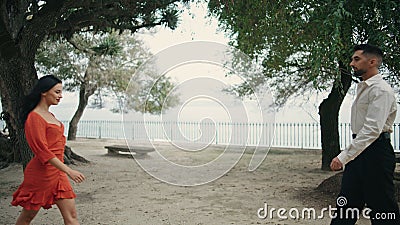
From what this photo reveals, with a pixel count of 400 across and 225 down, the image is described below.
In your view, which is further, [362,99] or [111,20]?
[111,20]

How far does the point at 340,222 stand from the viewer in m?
3.60

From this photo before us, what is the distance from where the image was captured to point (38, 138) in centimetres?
331

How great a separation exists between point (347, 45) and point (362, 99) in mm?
3471

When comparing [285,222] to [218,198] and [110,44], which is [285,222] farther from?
[110,44]

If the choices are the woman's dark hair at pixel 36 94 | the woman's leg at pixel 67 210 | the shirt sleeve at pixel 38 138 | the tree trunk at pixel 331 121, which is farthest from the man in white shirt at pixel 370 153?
the tree trunk at pixel 331 121

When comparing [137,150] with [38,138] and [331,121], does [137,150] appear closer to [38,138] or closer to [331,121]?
[331,121]

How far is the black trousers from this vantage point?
3387mm

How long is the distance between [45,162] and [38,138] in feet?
0.65

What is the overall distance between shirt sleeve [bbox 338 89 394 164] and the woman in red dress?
2.14 m

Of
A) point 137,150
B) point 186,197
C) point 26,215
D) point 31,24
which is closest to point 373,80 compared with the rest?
point 26,215

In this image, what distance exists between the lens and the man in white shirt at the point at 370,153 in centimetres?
334

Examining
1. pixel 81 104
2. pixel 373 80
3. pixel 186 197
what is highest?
pixel 81 104

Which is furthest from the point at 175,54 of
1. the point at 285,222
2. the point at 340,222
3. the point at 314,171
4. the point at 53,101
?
the point at 314,171

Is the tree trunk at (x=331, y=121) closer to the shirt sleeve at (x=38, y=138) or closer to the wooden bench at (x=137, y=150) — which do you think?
the wooden bench at (x=137, y=150)
